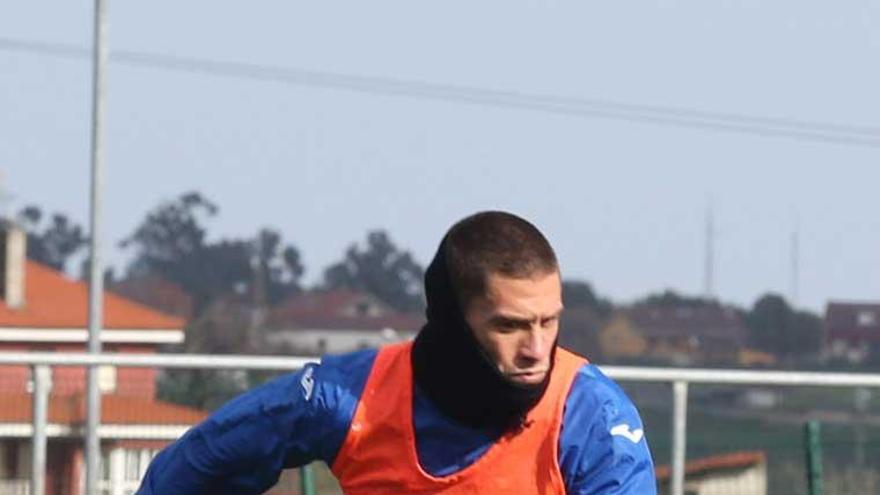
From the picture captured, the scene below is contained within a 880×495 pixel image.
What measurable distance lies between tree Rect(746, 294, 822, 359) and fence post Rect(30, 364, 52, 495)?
54710 millimetres

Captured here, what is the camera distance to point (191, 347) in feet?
158

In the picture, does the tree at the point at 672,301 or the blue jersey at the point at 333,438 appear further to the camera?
the tree at the point at 672,301

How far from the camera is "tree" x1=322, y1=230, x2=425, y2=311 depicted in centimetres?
8201

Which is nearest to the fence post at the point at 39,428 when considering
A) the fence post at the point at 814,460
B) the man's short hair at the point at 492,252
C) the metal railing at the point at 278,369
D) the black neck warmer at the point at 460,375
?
the metal railing at the point at 278,369

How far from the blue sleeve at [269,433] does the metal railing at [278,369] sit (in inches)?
210

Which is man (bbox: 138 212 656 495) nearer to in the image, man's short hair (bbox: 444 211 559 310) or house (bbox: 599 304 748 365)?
man's short hair (bbox: 444 211 559 310)

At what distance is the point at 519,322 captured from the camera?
436 cm

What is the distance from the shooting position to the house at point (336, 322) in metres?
70.2

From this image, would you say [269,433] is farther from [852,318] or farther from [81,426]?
[852,318]

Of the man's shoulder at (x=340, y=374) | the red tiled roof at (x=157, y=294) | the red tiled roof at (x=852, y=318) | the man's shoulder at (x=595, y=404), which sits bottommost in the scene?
the man's shoulder at (x=595, y=404)

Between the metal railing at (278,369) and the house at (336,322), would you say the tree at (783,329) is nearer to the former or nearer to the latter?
the house at (336,322)

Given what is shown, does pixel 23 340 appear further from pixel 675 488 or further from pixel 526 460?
pixel 526 460

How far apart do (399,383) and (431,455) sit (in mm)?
139

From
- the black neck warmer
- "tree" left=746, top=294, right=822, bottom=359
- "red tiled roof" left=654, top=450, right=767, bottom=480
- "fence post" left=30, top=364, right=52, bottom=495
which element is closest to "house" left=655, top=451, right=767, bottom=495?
"red tiled roof" left=654, top=450, right=767, bottom=480
